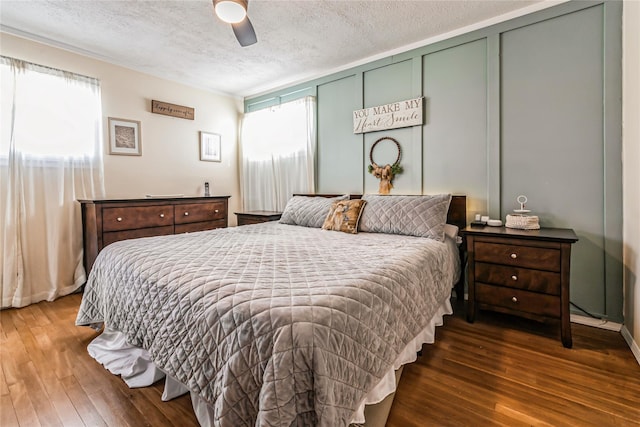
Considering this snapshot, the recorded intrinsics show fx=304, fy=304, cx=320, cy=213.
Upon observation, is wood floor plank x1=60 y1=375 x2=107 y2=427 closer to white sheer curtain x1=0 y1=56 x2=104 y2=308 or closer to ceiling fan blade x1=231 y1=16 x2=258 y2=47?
white sheer curtain x1=0 y1=56 x2=104 y2=308

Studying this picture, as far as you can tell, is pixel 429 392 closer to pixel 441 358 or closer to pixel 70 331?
pixel 441 358

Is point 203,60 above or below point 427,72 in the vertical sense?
above

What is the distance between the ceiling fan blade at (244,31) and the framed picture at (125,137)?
224 centimetres

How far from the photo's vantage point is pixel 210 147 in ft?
14.4

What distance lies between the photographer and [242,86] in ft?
14.1

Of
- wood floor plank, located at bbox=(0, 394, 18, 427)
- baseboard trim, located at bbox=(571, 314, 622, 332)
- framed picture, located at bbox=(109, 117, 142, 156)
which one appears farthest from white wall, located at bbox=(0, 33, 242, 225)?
baseboard trim, located at bbox=(571, 314, 622, 332)

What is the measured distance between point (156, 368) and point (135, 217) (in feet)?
6.58

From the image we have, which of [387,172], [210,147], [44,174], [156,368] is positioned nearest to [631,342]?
[387,172]

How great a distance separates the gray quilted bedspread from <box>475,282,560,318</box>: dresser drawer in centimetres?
47

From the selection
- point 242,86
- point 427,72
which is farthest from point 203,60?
point 427,72

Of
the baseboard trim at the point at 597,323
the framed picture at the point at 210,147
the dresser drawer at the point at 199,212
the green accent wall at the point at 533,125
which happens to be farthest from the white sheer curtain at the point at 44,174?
the baseboard trim at the point at 597,323

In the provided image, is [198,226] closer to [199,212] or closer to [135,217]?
[199,212]

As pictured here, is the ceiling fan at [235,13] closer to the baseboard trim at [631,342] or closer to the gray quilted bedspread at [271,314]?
the gray quilted bedspread at [271,314]

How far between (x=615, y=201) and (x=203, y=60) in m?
3.98
